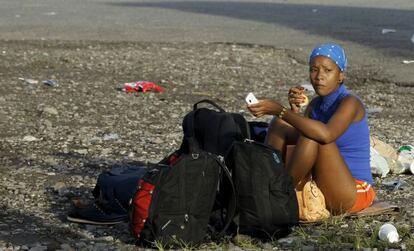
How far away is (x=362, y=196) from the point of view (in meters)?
5.86

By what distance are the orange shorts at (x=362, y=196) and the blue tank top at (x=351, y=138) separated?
2.0 inches

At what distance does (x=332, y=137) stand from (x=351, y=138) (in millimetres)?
317

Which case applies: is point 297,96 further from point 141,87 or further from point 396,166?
point 141,87

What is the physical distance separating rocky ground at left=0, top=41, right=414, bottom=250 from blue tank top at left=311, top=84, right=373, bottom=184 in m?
0.33

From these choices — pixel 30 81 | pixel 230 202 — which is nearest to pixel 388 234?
pixel 230 202

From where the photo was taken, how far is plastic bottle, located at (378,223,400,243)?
5289 millimetres

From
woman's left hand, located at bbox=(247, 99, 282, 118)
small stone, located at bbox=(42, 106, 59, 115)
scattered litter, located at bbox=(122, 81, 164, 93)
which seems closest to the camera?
woman's left hand, located at bbox=(247, 99, 282, 118)

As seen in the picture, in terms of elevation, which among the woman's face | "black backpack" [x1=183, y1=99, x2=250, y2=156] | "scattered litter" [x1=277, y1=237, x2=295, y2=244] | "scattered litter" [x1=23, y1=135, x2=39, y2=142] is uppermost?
the woman's face

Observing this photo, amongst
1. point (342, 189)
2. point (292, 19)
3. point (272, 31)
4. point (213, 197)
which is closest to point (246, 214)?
point (213, 197)

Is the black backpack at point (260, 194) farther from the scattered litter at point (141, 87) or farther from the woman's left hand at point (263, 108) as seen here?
the scattered litter at point (141, 87)

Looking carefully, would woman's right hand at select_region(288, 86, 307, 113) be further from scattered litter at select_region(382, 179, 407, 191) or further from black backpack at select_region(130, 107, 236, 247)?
scattered litter at select_region(382, 179, 407, 191)

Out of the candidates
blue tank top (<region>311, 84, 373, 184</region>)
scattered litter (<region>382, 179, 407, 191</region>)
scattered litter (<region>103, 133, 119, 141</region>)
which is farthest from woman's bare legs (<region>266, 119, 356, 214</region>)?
scattered litter (<region>103, 133, 119, 141</region>)

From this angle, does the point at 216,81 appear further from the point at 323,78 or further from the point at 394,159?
the point at 323,78

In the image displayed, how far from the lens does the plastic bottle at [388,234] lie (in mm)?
5289
